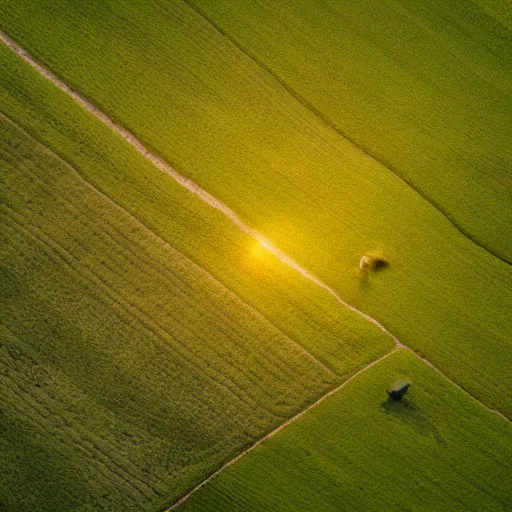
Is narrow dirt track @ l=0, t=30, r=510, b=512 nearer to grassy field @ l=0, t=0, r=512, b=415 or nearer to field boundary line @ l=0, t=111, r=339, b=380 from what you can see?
grassy field @ l=0, t=0, r=512, b=415

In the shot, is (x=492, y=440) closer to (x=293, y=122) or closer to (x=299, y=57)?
(x=293, y=122)

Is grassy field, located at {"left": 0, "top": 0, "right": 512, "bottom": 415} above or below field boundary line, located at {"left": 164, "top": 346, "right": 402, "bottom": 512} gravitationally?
above

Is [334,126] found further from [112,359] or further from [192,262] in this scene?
[112,359]

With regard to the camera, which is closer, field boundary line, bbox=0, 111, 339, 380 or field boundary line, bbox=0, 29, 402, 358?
field boundary line, bbox=0, 111, 339, 380

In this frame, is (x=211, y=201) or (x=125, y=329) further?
(x=211, y=201)

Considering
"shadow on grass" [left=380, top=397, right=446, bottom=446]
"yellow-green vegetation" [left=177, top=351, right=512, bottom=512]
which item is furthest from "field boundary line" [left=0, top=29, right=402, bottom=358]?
"yellow-green vegetation" [left=177, top=351, right=512, bottom=512]

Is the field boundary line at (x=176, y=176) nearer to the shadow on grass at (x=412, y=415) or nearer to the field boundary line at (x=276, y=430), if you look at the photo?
the field boundary line at (x=276, y=430)

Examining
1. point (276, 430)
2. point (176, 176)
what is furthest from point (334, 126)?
point (276, 430)
